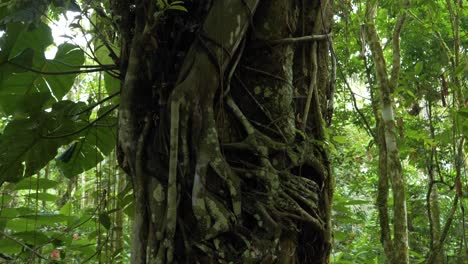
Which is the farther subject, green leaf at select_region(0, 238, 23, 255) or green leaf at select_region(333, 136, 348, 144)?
green leaf at select_region(0, 238, 23, 255)

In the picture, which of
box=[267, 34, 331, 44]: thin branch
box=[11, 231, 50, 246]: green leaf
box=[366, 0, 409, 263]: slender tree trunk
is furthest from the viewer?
box=[366, 0, 409, 263]: slender tree trunk

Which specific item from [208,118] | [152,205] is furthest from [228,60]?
[152,205]

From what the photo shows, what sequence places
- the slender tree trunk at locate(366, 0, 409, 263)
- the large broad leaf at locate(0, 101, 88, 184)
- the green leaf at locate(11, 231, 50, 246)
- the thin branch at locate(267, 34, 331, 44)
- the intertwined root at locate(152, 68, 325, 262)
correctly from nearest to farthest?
the intertwined root at locate(152, 68, 325, 262)
the thin branch at locate(267, 34, 331, 44)
the large broad leaf at locate(0, 101, 88, 184)
the green leaf at locate(11, 231, 50, 246)
the slender tree trunk at locate(366, 0, 409, 263)

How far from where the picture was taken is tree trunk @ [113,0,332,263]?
1.15 meters

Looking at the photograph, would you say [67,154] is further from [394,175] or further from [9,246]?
[394,175]

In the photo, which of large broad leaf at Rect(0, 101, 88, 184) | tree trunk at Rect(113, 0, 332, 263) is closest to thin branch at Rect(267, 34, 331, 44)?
tree trunk at Rect(113, 0, 332, 263)

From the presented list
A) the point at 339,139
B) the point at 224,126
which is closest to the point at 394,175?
the point at 339,139

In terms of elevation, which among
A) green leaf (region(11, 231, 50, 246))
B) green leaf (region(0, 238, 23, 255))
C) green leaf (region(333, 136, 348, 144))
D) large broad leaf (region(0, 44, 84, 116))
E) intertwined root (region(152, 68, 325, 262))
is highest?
large broad leaf (region(0, 44, 84, 116))

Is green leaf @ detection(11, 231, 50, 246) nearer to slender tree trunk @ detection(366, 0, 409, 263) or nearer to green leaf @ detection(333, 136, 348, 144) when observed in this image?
green leaf @ detection(333, 136, 348, 144)

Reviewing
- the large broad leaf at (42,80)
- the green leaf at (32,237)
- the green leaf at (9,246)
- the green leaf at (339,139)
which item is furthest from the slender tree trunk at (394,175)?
the green leaf at (9,246)

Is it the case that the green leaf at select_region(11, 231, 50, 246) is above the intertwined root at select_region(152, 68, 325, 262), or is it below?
below

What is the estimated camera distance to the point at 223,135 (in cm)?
128

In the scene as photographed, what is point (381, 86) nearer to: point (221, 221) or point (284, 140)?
point (284, 140)

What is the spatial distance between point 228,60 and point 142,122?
1.00 feet
